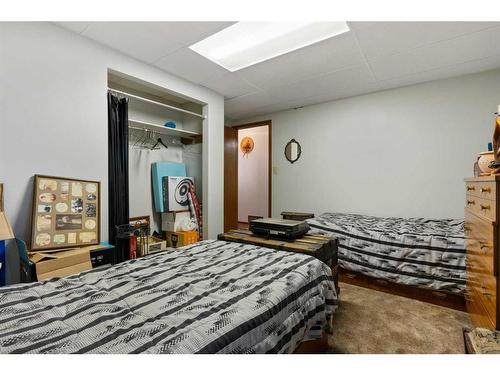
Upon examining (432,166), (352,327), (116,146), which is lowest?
(352,327)

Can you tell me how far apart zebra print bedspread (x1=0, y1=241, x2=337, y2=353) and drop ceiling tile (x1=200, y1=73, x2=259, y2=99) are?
2.48 metres

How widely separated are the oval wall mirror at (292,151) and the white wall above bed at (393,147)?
8 centimetres

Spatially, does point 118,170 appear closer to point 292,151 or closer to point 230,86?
point 230,86

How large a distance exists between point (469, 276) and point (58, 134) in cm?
338

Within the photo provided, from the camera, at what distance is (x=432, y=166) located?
3215mm

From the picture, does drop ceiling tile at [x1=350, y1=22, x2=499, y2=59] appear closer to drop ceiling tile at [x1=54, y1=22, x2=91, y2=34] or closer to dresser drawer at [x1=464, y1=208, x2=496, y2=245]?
dresser drawer at [x1=464, y1=208, x2=496, y2=245]

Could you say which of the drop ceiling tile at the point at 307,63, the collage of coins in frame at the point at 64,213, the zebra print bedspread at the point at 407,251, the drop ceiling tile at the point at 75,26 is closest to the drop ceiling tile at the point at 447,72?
the drop ceiling tile at the point at 307,63

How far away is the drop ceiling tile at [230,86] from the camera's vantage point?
125 inches

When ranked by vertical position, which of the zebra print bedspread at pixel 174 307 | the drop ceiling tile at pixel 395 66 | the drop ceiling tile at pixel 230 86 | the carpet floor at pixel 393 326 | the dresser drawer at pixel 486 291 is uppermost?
the drop ceiling tile at pixel 230 86

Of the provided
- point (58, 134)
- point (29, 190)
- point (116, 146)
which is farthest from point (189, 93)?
point (29, 190)

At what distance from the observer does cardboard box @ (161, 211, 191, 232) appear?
11.1ft

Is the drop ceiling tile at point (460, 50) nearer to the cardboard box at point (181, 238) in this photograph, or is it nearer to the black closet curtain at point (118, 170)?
the black closet curtain at point (118, 170)

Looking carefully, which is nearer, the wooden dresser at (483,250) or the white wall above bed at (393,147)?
the wooden dresser at (483,250)
